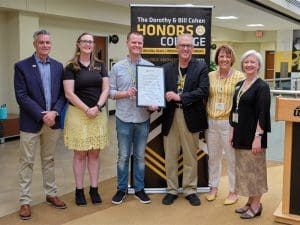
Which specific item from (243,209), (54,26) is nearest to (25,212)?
(243,209)

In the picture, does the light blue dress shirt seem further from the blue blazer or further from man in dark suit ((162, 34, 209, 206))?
man in dark suit ((162, 34, 209, 206))

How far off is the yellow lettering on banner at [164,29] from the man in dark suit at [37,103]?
3.05ft

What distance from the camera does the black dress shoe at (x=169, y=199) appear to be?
375cm

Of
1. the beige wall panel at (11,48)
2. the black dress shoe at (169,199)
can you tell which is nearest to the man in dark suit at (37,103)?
the black dress shoe at (169,199)

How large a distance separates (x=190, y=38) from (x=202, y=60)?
376 mm

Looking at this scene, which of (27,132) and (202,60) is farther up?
(202,60)

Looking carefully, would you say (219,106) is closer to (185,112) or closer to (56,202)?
(185,112)

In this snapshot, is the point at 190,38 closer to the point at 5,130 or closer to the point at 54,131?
the point at 54,131

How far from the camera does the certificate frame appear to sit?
3.56m

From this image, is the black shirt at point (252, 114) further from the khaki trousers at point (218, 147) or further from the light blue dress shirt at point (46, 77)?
the light blue dress shirt at point (46, 77)

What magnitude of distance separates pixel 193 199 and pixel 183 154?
43 cm

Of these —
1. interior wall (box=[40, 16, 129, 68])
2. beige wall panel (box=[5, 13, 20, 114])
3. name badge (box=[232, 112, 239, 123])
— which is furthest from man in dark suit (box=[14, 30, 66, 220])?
interior wall (box=[40, 16, 129, 68])

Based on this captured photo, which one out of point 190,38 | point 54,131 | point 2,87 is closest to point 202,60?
point 190,38

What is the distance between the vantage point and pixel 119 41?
10672 mm
